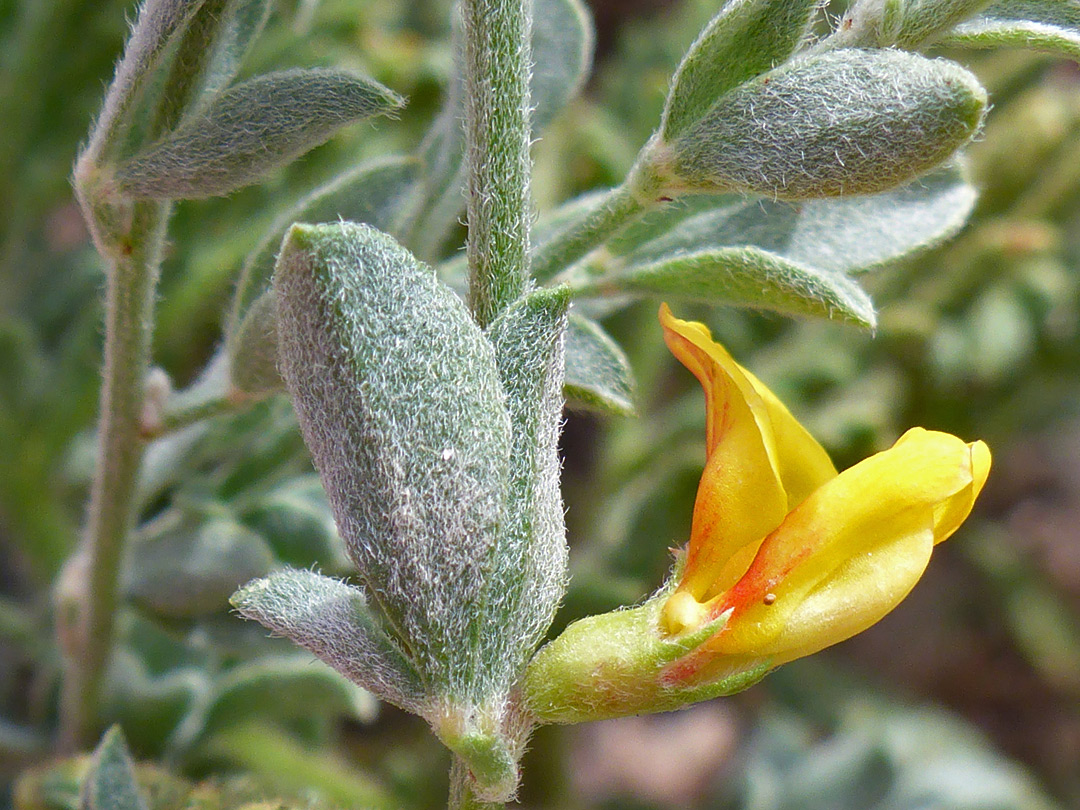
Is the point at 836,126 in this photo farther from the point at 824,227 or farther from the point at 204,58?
the point at 204,58

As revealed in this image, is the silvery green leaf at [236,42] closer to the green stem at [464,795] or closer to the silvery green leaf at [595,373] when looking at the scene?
the silvery green leaf at [595,373]

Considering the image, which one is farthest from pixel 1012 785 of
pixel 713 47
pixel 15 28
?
pixel 15 28

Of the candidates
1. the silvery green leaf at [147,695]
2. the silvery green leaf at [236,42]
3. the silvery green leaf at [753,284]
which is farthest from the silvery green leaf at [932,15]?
the silvery green leaf at [147,695]

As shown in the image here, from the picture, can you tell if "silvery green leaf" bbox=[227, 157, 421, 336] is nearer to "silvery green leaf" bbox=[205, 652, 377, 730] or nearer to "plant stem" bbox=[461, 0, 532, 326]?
"plant stem" bbox=[461, 0, 532, 326]

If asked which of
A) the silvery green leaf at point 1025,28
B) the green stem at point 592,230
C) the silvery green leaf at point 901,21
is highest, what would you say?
the silvery green leaf at point 901,21

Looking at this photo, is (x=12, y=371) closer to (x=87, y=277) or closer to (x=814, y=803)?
Result: (x=87, y=277)

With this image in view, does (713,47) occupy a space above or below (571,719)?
above

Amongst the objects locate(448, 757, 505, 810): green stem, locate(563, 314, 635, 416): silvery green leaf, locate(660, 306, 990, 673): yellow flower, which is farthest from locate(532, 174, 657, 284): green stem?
locate(448, 757, 505, 810): green stem
